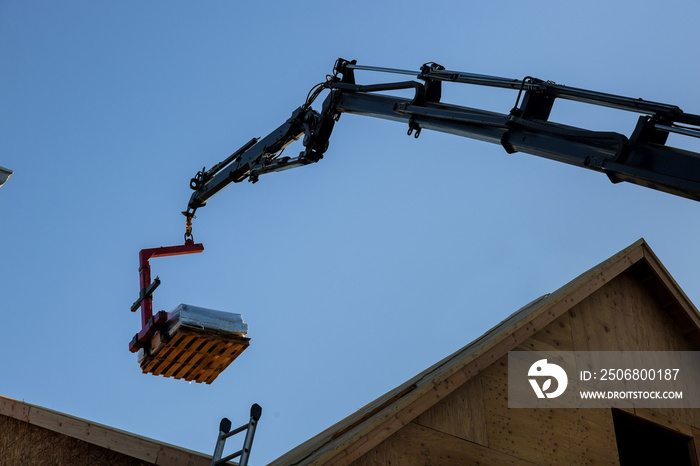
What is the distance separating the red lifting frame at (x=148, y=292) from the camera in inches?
382

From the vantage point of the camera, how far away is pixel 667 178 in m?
7.19

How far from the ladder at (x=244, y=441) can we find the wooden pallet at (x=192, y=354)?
1107mm

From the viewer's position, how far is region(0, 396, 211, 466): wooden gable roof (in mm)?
9000

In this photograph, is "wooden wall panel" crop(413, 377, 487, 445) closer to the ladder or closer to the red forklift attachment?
the ladder

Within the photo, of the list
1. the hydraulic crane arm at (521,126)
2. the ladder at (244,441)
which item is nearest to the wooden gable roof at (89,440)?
the ladder at (244,441)

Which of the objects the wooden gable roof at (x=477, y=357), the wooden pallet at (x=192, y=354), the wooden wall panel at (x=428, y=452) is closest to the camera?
the wooden gable roof at (x=477, y=357)

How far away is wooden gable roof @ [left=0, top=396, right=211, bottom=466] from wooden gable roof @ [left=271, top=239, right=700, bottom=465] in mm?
1370

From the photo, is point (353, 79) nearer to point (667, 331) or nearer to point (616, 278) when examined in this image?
point (616, 278)

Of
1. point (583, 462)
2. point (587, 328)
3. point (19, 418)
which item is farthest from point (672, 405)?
point (19, 418)

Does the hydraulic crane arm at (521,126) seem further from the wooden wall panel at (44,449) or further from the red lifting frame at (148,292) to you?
the wooden wall panel at (44,449)

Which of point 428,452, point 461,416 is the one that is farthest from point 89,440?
point 461,416

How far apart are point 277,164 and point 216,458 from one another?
5110mm

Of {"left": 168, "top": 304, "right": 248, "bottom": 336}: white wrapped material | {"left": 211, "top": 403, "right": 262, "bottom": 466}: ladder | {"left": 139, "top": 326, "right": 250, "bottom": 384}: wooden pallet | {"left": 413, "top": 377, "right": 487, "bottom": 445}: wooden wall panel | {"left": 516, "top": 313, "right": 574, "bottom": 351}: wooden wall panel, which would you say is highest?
{"left": 516, "top": 313, "right": 574, "bottom": 351}: wooden wall panel

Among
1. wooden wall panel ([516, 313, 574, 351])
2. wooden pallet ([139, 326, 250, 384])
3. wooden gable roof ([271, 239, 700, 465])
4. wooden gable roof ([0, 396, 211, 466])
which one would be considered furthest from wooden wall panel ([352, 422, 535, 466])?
wooden pallet ([139, 326, 250, 384])
